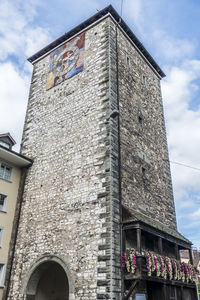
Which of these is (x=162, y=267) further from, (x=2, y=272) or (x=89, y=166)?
(x=2, y=272)

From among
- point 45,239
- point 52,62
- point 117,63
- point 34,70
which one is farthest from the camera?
point 34,70

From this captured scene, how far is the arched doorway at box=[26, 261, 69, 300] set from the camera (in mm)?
10961

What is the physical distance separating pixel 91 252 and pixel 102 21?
1113 centimetres

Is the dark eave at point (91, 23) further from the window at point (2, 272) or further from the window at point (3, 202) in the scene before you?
the window at point (2, 272)

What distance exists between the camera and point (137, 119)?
46.4ft

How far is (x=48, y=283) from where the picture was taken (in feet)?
40.5

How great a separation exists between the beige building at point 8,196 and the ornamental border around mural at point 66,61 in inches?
173

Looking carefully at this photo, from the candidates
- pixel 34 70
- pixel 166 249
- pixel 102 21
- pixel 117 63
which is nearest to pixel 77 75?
pixel 117 63

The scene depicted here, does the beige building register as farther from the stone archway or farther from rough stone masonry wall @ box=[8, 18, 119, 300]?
the stone archway

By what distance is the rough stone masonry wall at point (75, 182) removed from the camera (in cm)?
946

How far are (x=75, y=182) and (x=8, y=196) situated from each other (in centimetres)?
354

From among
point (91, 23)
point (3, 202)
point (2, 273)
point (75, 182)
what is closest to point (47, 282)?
point (2, 273)

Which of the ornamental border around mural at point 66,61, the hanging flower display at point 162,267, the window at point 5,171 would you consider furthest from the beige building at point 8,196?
the hanging flower display at point 162,267

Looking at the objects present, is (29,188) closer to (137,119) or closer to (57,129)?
(57,129)
